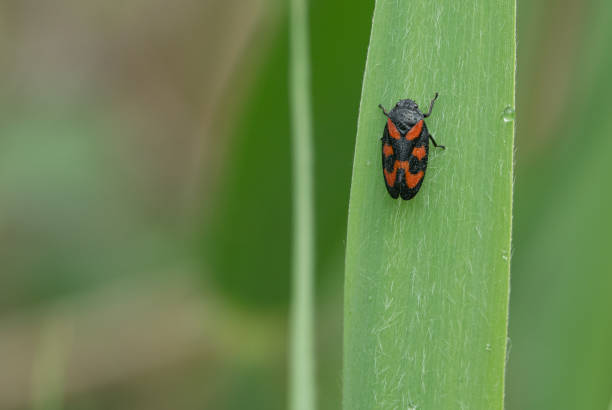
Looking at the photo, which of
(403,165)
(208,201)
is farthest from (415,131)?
(208,201)

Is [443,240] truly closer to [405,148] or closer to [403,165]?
[403,165]

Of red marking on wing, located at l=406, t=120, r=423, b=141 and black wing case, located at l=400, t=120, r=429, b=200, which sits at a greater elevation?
red marking on wing, located at l=406, t=120, r=423, b=141

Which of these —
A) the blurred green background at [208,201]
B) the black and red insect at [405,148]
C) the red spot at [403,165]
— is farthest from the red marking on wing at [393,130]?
the blurred green background at [208,201]

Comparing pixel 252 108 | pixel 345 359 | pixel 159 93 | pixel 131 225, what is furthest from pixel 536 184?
pixel 159 93

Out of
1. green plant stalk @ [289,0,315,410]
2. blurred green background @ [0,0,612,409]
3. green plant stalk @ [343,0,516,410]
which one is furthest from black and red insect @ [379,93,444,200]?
blurred green background @ [0,0,612,409]

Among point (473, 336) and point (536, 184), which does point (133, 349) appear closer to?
point (536, 184)

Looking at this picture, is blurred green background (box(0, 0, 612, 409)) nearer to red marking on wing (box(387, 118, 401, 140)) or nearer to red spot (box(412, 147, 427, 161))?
red marking on wing (box(387, 118, 401, 140))
